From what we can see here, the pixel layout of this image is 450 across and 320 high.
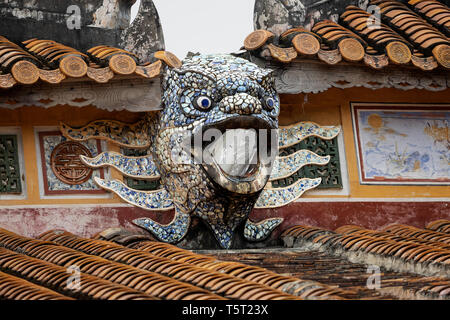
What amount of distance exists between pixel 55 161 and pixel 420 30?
12.6ft

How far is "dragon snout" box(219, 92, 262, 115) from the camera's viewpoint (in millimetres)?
9852

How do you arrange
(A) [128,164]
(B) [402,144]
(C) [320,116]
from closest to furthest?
(A) [128,164] → (C) [320,116] → (B) [402,144]

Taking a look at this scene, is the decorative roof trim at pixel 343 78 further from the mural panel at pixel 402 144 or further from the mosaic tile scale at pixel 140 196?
the mosaic tile scale at pixel 140 196

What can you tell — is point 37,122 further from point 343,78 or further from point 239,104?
point 343,78

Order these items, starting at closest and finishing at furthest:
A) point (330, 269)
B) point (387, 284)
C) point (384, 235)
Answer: point (387, 284) → point (330, 269) → point (384, 235)

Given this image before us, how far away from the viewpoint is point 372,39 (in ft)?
35.2

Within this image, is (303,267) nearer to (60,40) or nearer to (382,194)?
(382,194)

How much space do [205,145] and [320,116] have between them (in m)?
1.69

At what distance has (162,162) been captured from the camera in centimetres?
1037

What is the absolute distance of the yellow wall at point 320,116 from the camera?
10.4 m

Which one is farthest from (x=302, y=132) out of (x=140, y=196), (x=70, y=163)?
(x=70, y=163)

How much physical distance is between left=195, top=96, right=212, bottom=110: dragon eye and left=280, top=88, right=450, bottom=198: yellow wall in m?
1.22

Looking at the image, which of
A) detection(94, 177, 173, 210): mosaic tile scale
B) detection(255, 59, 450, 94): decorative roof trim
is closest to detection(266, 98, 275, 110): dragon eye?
detection(255, 59, 450, 94): decorative roof trim

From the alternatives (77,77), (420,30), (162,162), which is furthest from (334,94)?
(77,77)
